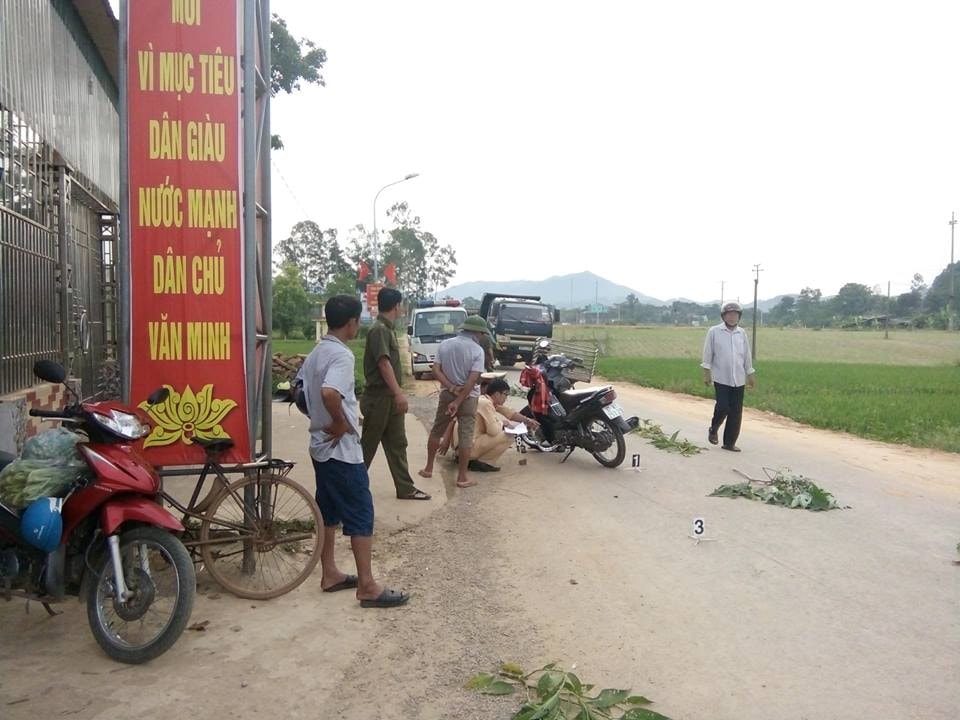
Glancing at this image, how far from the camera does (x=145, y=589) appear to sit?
3.63m

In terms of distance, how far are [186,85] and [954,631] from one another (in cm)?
493

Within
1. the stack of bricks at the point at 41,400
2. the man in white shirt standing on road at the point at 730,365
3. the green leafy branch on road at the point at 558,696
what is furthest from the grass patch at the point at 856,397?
the stack of bricks at the point at 41,400

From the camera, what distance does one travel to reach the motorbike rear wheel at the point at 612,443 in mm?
8227

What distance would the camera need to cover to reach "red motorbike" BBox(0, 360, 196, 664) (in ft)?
11.7

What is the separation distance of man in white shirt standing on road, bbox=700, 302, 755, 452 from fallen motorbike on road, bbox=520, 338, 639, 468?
5.38ft

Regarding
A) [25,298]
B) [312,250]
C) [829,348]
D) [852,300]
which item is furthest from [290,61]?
[852,300]

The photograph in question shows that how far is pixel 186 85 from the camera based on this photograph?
4379 millimetres

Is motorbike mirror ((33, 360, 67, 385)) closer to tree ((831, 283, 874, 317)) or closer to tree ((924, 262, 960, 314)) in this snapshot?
tree ((924, 262, 960, 314))

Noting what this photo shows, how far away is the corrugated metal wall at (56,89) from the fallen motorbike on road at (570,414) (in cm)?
463

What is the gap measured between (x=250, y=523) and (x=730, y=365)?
21.4 feet

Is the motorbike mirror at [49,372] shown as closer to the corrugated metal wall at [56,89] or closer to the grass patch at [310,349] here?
the corrugated metal wall at [56,89]

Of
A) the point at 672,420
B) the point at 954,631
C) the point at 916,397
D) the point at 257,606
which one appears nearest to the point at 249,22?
the point at 257,606

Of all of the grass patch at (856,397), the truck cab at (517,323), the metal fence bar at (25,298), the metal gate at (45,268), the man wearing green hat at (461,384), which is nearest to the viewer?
the metal fence bar at (25,298)

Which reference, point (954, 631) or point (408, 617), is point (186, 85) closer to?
point (408, 617)
